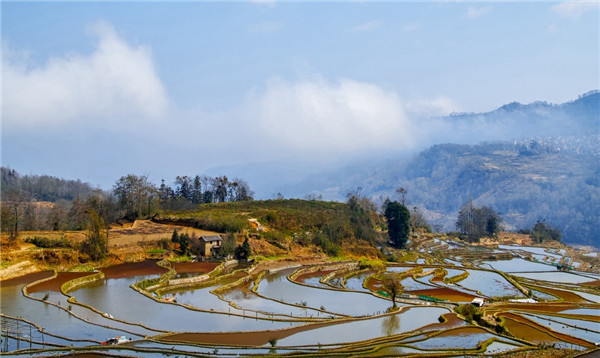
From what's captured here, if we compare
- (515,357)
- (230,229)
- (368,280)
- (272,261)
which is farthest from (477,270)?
(515,357)

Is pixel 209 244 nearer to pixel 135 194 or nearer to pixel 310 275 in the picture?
pixel 310 275

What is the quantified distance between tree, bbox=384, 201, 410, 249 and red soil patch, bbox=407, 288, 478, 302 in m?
36.7

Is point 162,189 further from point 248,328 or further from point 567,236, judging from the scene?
point 567,236

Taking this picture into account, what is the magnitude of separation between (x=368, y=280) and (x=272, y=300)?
1559 cm

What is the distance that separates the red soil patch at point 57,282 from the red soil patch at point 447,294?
29.6 meters

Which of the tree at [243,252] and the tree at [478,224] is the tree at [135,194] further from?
the tree at [478,224]

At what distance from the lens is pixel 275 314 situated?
32.0m

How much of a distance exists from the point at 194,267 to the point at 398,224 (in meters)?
42.3

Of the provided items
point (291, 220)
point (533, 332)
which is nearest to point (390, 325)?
point (533, 332)

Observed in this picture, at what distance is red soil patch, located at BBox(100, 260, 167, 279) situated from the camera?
44.2m

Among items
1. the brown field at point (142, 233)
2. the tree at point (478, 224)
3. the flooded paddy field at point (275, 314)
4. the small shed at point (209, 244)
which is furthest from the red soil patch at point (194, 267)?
the tree at point (478, 224)

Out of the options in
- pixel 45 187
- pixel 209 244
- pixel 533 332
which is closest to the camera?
pixel 533 332

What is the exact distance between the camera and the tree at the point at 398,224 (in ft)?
268

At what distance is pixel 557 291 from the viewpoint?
45844 mm
